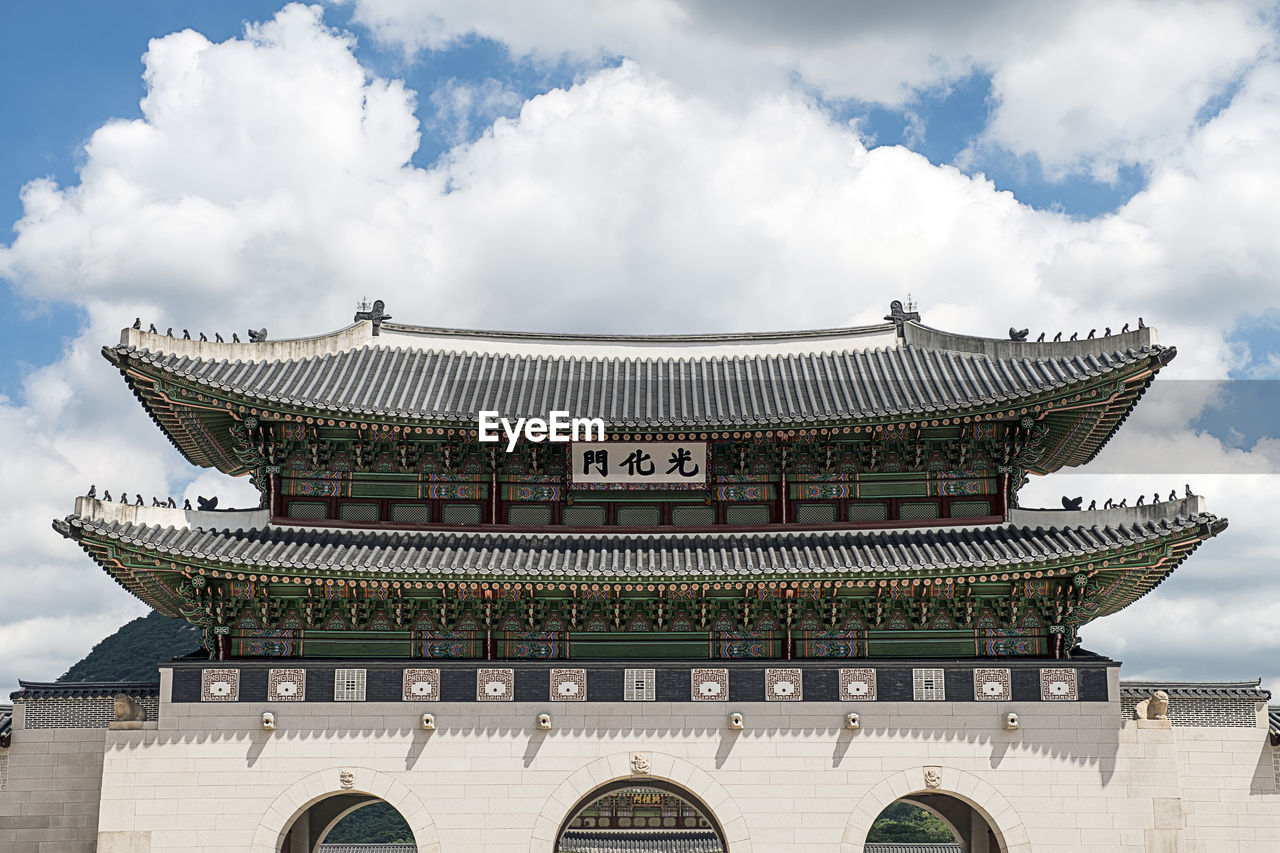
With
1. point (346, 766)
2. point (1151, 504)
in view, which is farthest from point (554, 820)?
point (1151, 504)

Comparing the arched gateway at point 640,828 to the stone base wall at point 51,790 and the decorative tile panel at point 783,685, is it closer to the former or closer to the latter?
the decorative tile panel at point 783,685

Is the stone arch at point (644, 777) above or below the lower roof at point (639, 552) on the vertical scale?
below

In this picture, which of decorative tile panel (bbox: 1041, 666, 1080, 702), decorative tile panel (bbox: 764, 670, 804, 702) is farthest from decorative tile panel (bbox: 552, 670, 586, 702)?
decorative tile panel (bbox: 1041, 666, 1080, 702)

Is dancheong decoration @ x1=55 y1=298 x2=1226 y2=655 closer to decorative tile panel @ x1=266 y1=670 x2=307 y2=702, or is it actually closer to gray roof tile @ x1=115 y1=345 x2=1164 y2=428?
gray roof tile @ x1=115 y1=345 x2=1164 y2=428

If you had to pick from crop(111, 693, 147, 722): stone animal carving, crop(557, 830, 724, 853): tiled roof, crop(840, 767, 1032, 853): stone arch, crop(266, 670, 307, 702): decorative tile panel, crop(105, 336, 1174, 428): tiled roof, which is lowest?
crop(557, 830, 724, 853): tiled roof

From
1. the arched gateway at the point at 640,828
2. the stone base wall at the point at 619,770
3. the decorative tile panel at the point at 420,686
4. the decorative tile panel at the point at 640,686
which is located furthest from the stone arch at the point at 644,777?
the arched gateway at the point at 640,828

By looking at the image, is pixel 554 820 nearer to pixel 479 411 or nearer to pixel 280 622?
pixel 280 622
